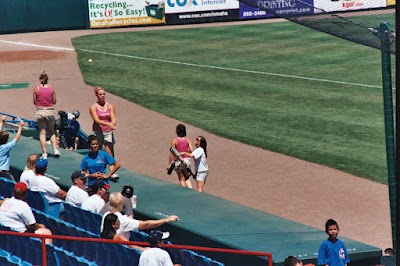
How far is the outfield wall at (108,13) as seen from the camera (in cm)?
4147

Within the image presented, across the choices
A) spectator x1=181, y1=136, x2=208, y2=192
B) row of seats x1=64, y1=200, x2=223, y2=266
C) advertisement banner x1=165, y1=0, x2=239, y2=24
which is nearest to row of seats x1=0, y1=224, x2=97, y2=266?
row of seats x1=64, y1=200, x2=223, y2=266

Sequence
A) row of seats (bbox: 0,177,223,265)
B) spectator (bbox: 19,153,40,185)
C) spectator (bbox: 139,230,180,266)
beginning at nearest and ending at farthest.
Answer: spectator (bbox: 139,230,180,266), row of seats (bbox: 0,177,223,265), spectator (bbox: 19,153,40,185)

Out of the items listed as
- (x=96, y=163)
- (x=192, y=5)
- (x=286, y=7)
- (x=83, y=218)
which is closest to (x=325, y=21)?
(x=286, y=7)

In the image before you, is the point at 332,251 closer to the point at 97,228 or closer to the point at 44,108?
the point at 97,228

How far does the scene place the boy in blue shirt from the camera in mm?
10436

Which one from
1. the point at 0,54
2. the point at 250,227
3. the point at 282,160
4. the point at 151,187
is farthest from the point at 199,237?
the point at 0,54

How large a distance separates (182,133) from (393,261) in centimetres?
600

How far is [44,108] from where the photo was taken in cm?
1669

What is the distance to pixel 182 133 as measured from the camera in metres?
16.2

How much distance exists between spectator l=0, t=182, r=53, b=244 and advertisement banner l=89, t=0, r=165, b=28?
3136cm

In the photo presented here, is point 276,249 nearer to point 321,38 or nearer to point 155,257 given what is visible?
point 155,257

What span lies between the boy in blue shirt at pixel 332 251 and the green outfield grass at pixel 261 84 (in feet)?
25.1

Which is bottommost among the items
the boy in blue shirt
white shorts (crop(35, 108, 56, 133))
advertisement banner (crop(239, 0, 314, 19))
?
the boy in blue shirt

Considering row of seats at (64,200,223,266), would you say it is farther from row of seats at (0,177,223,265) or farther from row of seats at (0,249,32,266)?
row of seats at (0,249,32,266)
